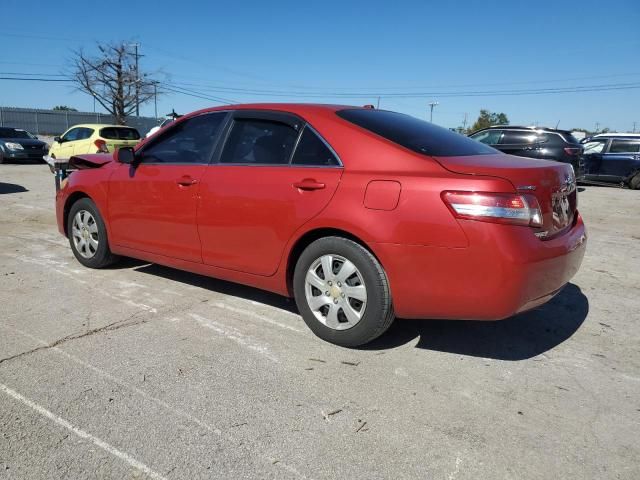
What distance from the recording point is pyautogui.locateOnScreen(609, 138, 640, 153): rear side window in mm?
15703

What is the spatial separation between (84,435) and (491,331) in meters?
2.78

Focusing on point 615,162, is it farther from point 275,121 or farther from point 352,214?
point 352,214

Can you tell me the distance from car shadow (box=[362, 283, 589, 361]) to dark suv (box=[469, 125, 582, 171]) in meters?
9.83

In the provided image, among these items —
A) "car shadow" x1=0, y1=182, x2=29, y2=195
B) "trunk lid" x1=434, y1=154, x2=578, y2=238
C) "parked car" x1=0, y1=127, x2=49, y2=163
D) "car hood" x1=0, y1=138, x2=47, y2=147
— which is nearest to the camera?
"trunk lid" x1=434, y1=154, x2=578, y2=238

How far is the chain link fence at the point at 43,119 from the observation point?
146 feet

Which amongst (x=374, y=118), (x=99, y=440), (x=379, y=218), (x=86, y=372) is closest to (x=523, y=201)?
(x=379, y=218)

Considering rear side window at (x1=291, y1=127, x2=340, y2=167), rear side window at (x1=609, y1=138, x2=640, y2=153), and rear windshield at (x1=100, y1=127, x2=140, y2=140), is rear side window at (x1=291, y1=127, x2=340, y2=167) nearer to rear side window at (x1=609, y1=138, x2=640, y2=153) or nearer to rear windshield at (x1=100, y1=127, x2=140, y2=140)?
rear windshield at (x1=100, y1=127, x2=140, y2=140)

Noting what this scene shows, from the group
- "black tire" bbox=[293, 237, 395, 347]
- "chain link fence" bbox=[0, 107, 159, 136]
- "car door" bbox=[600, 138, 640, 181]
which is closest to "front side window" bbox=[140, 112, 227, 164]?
"black tire" bbox=[293, 237, 395, 347]

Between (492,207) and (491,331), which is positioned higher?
(492,207)

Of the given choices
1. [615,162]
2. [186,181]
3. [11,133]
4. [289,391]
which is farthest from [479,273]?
[11,133]

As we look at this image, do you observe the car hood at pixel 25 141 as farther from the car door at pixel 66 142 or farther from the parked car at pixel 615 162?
the parked car at pixel 615 162

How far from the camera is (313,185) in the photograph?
3473 mm

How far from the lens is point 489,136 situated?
14.4 m

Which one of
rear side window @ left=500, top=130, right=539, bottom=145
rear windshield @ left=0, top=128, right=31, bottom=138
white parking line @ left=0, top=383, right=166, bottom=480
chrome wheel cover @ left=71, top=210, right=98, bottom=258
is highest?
rear side window @ left=500, top=130, right=539, bottom=145
